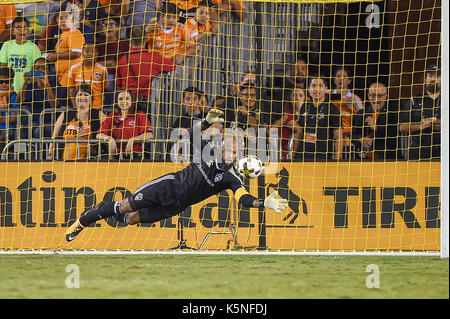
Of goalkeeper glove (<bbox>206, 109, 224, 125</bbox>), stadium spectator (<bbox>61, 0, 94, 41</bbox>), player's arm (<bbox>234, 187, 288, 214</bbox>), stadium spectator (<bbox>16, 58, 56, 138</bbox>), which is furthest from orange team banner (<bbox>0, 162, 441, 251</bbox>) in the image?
stadium spectator (<bbox>61, 0, 94, 41</bbox>)

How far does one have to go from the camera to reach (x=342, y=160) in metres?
11.6

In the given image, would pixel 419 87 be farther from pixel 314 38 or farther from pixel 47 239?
pixel 47 239

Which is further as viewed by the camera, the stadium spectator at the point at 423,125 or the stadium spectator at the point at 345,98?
the stadium spectator at the point at 345,98

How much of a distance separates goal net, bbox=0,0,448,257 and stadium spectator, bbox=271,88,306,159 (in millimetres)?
21

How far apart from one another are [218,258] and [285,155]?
7.67 feet

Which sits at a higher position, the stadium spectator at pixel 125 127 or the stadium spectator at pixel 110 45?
the stadium spectator at pixel 110 45

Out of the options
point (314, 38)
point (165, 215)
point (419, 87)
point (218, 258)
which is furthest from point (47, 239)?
point (419, 87)

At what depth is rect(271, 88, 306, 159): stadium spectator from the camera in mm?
12078

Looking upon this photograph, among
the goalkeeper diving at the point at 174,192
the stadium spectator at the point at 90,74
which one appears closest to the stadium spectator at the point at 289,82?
→ the goalkeeper diving at the point at 174,192

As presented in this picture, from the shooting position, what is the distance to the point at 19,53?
41.7ft

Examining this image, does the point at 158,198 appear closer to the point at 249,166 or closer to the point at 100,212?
the point at 100,212

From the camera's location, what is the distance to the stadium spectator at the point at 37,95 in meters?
12.5

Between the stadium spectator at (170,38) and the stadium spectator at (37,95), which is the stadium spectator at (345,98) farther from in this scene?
the stadium spectator at (37,95)

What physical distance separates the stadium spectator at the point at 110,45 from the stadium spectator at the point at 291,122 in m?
2.41
